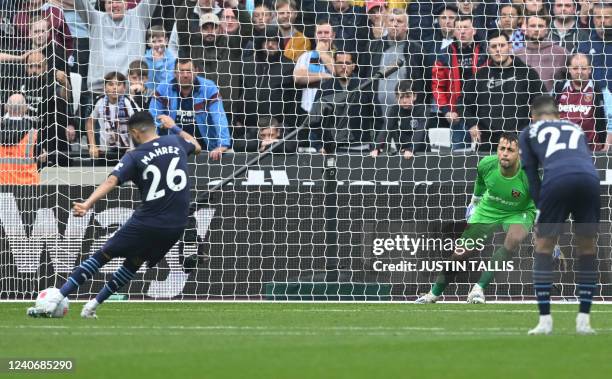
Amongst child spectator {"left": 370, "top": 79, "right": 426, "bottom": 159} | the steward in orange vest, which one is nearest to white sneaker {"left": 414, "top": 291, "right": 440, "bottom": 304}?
child spectator {"left": 370, "top": 79, "right": 426, "bottom": 159}

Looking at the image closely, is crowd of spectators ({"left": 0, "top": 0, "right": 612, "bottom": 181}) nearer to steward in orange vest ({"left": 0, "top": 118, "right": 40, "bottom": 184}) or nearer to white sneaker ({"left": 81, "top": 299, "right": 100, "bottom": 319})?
steward in orange vest ({"left": 0, "top": 118, "right": 40, "bottom": 184})

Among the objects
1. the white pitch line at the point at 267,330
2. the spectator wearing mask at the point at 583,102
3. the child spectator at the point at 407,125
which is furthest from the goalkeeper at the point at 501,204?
the white pitch line at the point at 267,330

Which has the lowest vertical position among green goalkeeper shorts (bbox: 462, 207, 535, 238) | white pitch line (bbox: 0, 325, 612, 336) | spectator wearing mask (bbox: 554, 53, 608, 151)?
white pitch line (bbox: 0, 325, 612, 336)

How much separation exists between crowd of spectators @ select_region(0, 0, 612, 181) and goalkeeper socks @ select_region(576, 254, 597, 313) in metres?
6.47

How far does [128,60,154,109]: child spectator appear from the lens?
17.3 meters

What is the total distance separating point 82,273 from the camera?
1244 cm

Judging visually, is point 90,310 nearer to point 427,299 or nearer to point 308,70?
point 427,299

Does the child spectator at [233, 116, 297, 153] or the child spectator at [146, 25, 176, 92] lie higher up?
the child spectator at [146, 25, 176, 92]

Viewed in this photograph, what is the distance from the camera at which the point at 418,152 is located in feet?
55.7

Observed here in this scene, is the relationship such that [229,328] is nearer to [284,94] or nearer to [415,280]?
[415,280]

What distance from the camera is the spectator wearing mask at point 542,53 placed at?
1800 centimetres

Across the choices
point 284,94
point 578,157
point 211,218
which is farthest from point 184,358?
point 284,94

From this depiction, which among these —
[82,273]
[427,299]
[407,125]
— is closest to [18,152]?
[82,273]

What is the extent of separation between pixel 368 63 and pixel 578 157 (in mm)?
7990
